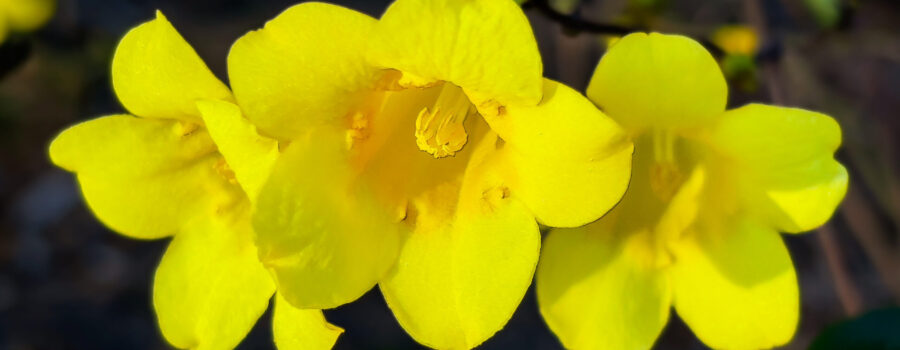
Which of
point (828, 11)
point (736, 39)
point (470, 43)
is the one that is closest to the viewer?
point (470, 43)

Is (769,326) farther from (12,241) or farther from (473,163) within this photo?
(12,241)

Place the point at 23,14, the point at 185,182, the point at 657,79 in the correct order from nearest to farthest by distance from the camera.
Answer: the point at 657,79 → the point at 185,182 → the point at 23,14

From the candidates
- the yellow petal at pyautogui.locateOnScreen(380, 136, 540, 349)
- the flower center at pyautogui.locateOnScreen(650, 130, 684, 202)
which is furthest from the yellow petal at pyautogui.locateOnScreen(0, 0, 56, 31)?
the flower center at pyautogui.locateOnScreen(650, 130, 684, 202)

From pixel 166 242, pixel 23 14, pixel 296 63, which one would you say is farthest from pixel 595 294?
pixel 166 242

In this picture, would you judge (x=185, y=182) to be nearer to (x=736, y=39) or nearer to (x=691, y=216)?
(x=691, y=216)

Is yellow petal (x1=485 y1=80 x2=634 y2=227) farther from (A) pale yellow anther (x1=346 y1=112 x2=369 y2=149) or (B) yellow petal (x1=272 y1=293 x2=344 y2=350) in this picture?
(B) yellow petal (x1=272 y1=293 x2=344 y2=350)

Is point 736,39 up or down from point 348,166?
down

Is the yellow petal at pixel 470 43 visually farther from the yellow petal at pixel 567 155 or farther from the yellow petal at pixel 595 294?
the yellow petal at pixel 595 294
